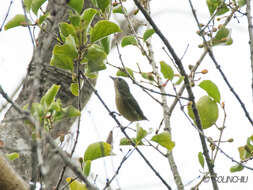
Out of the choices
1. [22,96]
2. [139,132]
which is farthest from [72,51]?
[22,96]

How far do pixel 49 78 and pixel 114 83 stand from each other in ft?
2.78

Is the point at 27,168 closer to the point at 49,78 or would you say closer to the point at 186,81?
the point at 49,78

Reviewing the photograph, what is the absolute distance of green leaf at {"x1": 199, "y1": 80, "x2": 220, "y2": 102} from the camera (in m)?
2.32

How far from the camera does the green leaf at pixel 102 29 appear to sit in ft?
6.88

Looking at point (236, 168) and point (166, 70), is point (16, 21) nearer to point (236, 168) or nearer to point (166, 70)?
point (166, 70)

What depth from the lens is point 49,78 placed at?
11.5 feet

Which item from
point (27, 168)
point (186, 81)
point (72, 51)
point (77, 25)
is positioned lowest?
point (27, 168)

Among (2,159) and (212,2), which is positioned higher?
(212,2)

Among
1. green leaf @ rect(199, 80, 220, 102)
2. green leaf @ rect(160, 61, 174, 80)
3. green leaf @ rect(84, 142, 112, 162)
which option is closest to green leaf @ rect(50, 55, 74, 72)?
green leaf @ rect(84, 142, 112, 162)

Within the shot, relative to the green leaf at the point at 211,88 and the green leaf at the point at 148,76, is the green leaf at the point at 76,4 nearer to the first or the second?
the green leaf at the point at 148,76

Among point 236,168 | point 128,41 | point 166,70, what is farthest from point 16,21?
point 236,168

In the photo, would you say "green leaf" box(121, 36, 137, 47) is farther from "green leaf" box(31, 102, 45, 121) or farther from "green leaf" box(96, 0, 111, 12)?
"green leaf" box(31, 102, 45, 121)

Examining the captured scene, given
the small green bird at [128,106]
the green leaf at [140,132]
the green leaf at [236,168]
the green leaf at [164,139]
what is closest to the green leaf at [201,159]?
the green leaf at [236,168]

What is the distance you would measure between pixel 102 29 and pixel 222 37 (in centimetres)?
96
